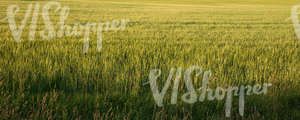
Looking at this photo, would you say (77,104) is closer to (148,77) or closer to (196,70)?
(148,77)

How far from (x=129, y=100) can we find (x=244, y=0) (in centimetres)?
6153

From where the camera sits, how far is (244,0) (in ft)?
193

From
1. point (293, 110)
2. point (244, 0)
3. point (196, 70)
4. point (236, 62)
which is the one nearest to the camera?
point (293, 110)

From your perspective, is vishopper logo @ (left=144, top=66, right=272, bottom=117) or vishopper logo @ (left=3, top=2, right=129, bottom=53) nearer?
vishopper logo @ (left=144, top=66, right=272, bottom=117)

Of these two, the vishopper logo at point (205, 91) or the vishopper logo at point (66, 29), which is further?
the vishopper logo at point (66, 29)

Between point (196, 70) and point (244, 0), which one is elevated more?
point (244, 0)

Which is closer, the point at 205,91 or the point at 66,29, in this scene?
the point at 205,91

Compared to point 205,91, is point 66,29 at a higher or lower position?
higher

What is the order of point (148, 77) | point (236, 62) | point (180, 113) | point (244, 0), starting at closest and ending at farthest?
point (180, 113)
point (148, 77)
point (236, 62)
point (244, 0)

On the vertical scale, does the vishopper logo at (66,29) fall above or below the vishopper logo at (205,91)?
above

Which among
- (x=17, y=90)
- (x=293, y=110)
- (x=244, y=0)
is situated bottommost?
(x=293, y=110)

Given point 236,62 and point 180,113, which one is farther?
point 236,62

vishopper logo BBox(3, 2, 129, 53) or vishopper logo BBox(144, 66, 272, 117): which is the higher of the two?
vishopper logo BBox(3, 2, 129, 53)

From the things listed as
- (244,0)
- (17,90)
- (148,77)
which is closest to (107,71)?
(148,77)
